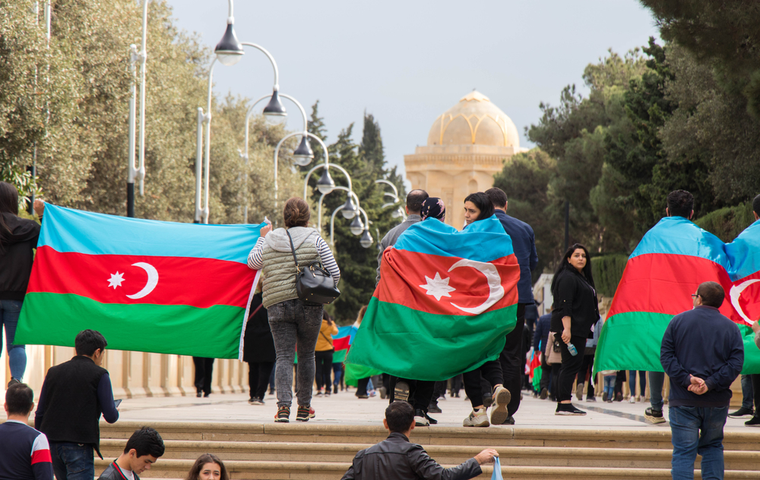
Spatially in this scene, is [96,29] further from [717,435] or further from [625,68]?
[625,68]

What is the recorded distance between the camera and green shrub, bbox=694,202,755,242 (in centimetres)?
1992

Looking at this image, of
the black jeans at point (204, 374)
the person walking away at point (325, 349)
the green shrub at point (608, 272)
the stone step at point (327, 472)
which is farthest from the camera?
the green shrub at point (608, 272)

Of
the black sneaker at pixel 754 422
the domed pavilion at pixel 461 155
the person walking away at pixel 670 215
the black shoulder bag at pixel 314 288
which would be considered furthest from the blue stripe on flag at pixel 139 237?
the domed pavilion at pixel 461 155

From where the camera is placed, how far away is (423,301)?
9000 millimetres

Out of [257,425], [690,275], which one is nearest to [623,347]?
[690,275]

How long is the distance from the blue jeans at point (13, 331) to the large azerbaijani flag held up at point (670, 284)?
19.0 ft

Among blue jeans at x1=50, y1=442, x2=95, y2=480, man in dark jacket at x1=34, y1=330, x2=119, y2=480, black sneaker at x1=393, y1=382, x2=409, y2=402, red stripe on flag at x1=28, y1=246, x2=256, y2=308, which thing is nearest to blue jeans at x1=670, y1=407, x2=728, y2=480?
black sneaker at x1=393, y1=382, x2=409, y2=402

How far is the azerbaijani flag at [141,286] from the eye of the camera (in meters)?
10.2

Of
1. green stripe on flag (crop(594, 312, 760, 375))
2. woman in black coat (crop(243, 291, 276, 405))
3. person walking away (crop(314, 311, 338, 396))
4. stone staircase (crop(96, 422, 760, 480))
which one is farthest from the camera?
person walking away (crop(314, 311, 338, 396))

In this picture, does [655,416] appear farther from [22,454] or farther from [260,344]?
[22,454]

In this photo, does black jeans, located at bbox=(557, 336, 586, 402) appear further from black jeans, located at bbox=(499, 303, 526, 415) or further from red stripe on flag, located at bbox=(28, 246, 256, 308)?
red stripe on flag, located at bbox=(28, 246, 256, 308)

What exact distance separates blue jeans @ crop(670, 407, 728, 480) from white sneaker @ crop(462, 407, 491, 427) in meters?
1.75

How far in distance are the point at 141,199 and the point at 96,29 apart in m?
5.88

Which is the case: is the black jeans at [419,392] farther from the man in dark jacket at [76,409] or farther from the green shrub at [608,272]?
the green shrub at [608,272]
